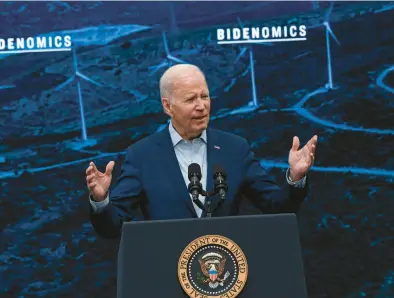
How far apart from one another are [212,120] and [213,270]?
2.09 meters

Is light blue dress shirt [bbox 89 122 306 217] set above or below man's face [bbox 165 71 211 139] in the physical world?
below

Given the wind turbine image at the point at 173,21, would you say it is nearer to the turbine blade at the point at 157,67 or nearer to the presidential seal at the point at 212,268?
the turbine blade at the point at 157,67

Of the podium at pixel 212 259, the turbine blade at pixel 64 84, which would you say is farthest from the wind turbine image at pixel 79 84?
the podium at pixel 212 259

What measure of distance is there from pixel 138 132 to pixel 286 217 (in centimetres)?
202

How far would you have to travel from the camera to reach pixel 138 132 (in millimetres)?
3705

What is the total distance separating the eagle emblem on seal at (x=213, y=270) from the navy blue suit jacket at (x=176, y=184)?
0.53 m

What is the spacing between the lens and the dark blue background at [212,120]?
364 cm

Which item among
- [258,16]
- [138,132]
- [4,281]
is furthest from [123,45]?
[4,281]

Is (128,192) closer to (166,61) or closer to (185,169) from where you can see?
(185,169)

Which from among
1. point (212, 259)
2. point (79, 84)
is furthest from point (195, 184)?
point (79, 84)

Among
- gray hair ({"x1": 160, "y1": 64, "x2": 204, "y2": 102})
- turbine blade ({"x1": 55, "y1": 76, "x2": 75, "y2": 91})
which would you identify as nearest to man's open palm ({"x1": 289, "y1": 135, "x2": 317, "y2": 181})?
gray hair ({"x1": 160, "y1": 64, "x2": 204, "y2": 102})

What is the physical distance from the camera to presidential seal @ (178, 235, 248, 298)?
1680 mm

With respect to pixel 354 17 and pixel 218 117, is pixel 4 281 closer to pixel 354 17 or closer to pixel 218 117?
pixel 218 117

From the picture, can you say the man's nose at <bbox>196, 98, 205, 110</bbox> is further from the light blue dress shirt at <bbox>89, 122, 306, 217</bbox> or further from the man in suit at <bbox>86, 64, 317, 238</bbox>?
the light blue dress shirt at <bbox>89, 122, 306, 217</bbox>
